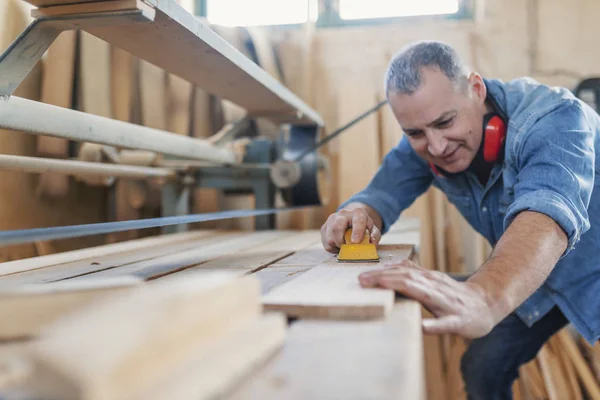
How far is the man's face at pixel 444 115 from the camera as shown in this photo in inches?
63.1

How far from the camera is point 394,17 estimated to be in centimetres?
363

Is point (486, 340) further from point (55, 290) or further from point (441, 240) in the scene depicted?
point (55, 290)

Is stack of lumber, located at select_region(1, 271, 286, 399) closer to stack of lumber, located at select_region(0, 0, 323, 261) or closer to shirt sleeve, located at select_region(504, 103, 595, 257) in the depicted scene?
shirt sleeve, located at select_region(504, 103, 595, 257)

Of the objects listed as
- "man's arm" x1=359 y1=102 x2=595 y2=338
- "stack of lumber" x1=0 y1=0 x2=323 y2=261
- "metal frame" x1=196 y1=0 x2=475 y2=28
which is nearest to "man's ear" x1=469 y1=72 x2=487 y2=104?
"man's arm" x1=359 y1=102 x2=595 y2=338

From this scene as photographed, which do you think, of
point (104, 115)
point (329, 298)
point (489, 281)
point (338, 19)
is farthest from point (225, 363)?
point (338, 19)

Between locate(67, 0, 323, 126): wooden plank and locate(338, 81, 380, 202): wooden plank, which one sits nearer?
locate(67, 0, 323, 126): wooden plank

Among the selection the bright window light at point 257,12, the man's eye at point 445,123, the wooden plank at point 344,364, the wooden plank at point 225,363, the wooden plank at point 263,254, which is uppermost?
the bright window light at point 257,12

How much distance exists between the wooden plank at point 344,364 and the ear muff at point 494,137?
40.9 inches

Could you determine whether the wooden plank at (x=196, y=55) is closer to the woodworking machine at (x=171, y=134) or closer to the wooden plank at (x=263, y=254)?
the woodworking machine at (x=171, y=134)

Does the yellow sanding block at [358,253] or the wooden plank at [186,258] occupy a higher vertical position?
the yellow sanding block at [358,253]

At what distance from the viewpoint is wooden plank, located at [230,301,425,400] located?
1.66ft

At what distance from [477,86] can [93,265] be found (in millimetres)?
1288

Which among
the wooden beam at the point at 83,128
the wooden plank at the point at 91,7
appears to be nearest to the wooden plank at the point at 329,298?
the wooden plank at the point at 91,7

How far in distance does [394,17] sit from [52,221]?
100 inches
